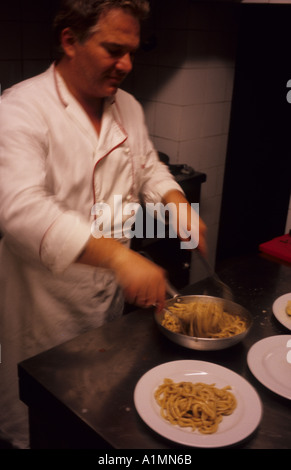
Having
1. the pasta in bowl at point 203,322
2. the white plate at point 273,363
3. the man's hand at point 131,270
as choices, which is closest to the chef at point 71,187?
the man's hand at point 131,270

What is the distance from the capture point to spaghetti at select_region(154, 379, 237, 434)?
1018 mm

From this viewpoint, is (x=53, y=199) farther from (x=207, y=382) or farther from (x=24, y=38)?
(x=24, y=38)

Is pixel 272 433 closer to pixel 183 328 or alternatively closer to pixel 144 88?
pixel 183 328

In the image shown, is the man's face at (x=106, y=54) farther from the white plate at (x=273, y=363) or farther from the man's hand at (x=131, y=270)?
the white plate at (x=273, y=363)

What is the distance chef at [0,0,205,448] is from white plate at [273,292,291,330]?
1.04ft

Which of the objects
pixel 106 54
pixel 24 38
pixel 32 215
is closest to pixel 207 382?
pixel 32 215

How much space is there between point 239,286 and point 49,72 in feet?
3.17

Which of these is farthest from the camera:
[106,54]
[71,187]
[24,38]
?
[24,38]

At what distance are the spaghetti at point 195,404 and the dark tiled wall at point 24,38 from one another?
1902 mm

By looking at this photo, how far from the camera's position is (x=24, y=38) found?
248cm

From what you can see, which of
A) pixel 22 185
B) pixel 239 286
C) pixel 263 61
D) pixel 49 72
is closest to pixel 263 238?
pixel 263 61

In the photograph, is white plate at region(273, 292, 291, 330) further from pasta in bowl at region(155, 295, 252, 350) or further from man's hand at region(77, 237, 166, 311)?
man's hand at region(77, 237, 166, 311)

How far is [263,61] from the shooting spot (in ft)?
9.71

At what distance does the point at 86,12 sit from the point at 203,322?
930 mm
